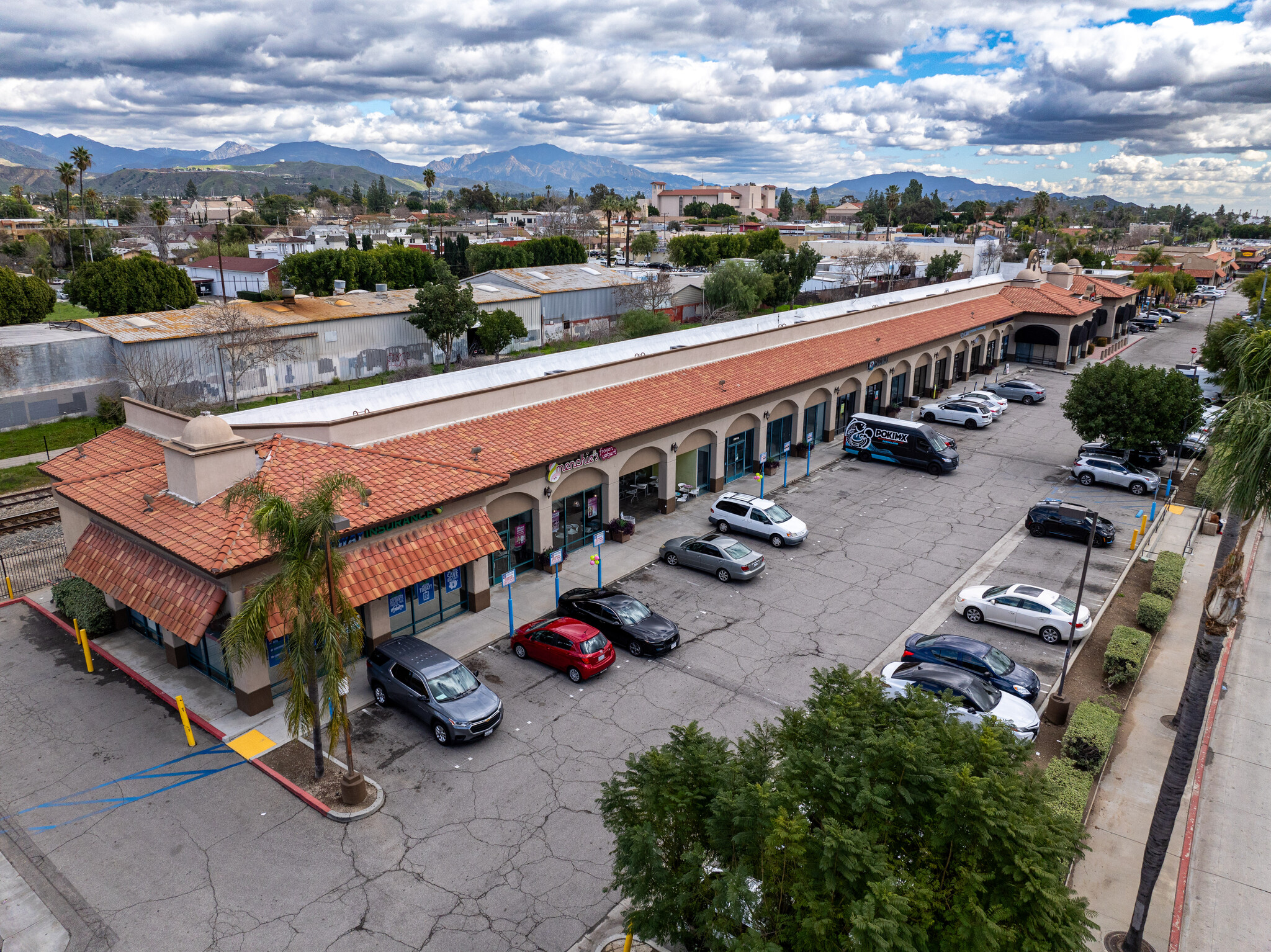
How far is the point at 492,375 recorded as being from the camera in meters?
30.4

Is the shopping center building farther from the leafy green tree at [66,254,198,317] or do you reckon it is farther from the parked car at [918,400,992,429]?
the leafy green tree at [66,254,198,317]

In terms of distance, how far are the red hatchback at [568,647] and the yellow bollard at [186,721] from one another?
307 inches

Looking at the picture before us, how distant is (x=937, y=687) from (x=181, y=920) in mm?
15612

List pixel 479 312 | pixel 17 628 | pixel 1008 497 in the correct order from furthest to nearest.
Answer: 1. pixel 479 312
2. pixel 1008 497
3. pixel 17 628

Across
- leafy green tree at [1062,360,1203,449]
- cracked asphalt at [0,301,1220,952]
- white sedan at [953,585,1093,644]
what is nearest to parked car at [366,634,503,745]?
cracked asphalt at [0,301,1220,952]

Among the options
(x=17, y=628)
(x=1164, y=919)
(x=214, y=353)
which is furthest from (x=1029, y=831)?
(x=214, y=353)

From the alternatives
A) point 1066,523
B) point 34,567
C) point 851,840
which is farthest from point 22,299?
point 851,840

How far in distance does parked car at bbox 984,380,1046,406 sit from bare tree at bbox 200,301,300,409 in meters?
46.7

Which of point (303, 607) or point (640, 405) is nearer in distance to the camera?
point (303, 607)

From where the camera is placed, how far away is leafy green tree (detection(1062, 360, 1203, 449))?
3534 cm

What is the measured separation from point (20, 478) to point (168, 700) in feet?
80.6

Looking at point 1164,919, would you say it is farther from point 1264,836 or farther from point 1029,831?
point 1029,831

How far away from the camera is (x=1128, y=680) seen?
20.3m

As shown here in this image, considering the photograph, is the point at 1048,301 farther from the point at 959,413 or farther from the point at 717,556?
the point at 717,556
